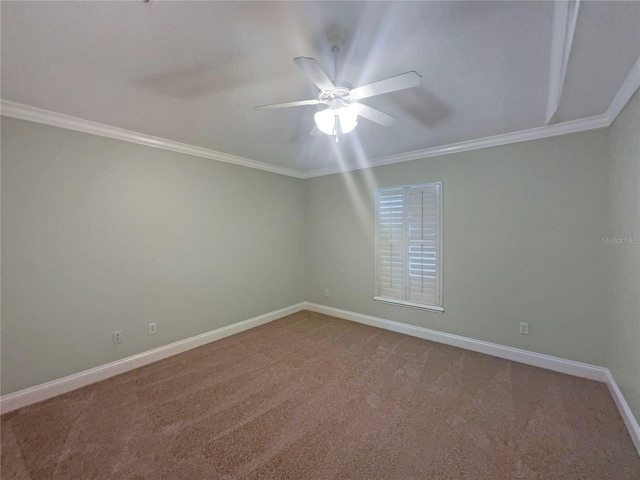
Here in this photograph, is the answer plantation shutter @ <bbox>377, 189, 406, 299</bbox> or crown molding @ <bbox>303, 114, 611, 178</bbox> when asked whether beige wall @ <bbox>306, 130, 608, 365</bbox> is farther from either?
plantation shutter @ <bbox>377, 189, 406, 299</bbox>

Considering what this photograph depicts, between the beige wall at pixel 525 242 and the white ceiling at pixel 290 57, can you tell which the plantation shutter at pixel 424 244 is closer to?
the beige wall at pixel 525 242

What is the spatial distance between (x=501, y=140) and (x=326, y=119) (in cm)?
Answer: 221

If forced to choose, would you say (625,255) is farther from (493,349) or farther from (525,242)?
(493,349)

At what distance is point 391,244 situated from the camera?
3.79 metres

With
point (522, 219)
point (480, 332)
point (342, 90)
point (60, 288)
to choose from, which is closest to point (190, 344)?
point (60, 288)

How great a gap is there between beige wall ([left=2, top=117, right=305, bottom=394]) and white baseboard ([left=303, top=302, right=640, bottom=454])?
2038 mm

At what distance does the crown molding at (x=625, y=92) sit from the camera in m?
1.68

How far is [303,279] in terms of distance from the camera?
478cm

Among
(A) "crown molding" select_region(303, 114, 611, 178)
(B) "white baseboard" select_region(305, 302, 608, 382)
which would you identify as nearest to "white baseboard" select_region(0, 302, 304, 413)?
(B) "white baseboard" select_region(305, 302, 608, 382)

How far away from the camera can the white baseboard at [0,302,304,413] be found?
7.18ft

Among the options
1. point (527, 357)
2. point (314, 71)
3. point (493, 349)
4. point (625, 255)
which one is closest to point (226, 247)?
point (314, 71)

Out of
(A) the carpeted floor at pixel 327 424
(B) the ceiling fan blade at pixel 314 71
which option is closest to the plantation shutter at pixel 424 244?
(A) the carpeted floor at pixel 327 424

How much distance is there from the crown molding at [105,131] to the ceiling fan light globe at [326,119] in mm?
2058

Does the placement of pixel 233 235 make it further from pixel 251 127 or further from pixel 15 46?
pixel 15 46
